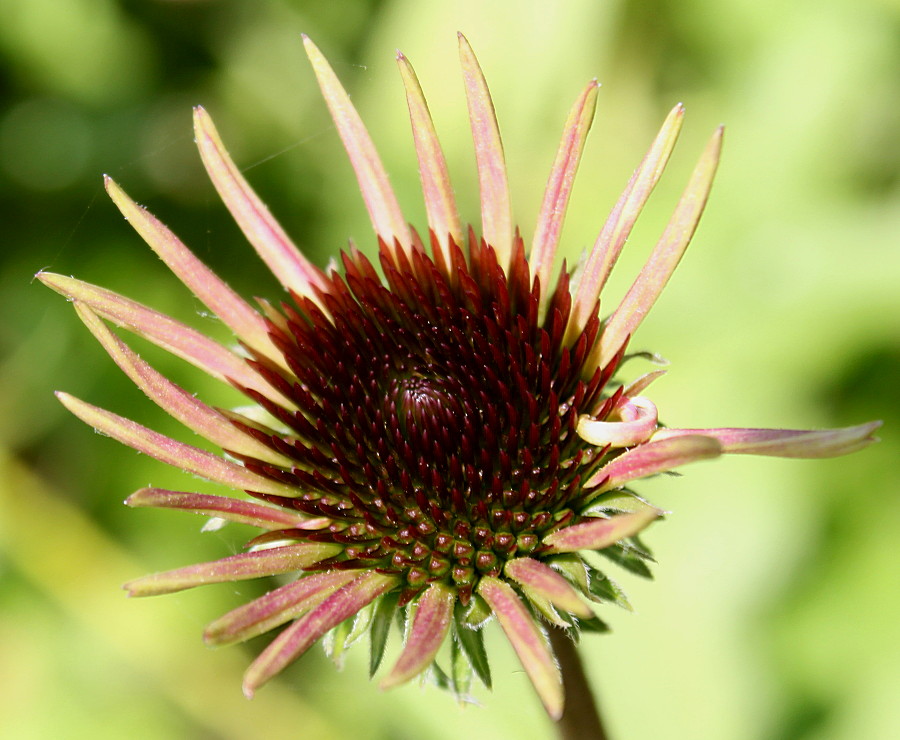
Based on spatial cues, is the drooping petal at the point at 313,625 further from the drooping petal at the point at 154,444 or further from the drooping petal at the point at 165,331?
the drooping petal at the point at 165,331

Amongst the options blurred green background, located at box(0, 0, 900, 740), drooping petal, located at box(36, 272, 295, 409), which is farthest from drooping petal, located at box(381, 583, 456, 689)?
blurred green background, located at box(0, 0, 900, 740)

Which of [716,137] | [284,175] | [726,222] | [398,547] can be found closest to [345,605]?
[398,547]

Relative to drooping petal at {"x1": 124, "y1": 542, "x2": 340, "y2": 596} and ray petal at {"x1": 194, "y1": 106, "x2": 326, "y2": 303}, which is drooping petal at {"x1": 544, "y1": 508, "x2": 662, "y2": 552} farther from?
ray petal at {"x1": 194, "y1": 106, "x2": 326, "y2": 303}

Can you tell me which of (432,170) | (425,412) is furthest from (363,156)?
(425,412)

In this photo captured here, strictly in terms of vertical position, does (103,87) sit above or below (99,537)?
above

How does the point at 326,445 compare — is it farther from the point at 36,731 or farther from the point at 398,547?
the point at 36,731
